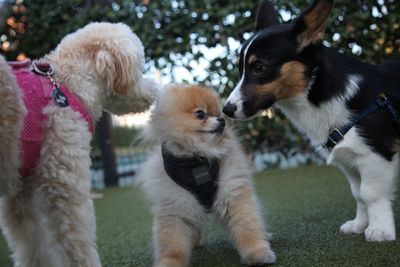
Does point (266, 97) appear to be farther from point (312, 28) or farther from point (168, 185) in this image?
point (168, 185)

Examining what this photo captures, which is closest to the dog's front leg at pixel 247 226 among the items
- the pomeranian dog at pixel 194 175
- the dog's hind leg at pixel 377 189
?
the pomeranian dog at pixel 194 175

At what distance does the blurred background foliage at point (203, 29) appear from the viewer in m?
4.79

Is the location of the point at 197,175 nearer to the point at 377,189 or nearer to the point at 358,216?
the point at 377,189

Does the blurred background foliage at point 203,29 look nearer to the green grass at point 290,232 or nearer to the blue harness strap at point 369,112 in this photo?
the green grass at point 290,232

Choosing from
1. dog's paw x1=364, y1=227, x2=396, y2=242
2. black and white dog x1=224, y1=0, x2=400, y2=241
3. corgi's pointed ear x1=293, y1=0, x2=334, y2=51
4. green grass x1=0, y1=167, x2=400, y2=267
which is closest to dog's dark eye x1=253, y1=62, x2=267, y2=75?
black and white dog x1=224, y1=0, x2=400, y2=241

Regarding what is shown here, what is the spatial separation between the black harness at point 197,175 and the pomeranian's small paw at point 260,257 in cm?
36

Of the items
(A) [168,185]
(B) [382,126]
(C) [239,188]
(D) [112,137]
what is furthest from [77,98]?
(D) [112,137]

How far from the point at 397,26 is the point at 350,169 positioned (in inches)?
103

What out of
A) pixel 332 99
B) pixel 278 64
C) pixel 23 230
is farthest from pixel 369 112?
pixel 23 230

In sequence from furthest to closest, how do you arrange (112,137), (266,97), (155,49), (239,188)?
(112,137), (155,49), (266,97), (239,188)

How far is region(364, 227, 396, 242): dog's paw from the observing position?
86.8 inches

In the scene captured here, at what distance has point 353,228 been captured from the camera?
8.31ft

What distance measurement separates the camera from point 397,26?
15.0ft

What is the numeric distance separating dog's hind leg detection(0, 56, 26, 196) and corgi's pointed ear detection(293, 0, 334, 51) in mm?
1385
